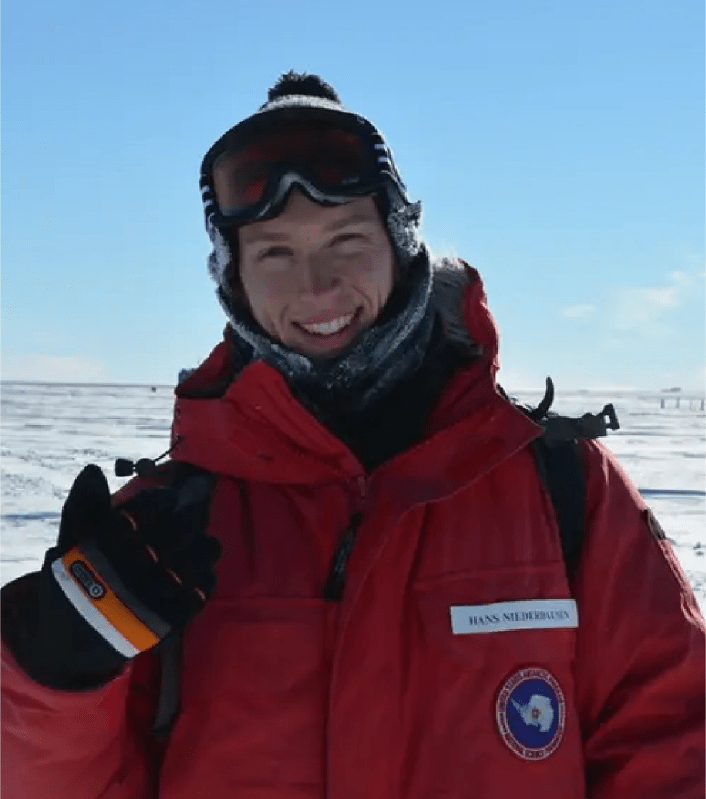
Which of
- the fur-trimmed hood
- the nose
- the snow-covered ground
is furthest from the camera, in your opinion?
the snow-covered ground

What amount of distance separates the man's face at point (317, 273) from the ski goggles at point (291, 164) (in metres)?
0.03

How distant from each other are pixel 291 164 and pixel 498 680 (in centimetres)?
100

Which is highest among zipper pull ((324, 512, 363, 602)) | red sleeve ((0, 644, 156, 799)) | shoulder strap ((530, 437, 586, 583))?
shoulder strap ((530, 437, 586, 583))

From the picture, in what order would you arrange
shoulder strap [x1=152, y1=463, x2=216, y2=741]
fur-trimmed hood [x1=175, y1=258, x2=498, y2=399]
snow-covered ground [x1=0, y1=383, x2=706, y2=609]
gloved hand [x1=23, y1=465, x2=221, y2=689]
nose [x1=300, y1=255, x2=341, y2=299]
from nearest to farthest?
gloved hand [x1=23, y1=465, x2=221, y2=689], shoulder strap [x1=152, y1=463, x2=216, y2=741], nose [x1=300, y1=255, x2=341, y2=299], fur-trimmed hood [x1=175, y1=258, x2=498, y2=399], snow-covered ground [x1=0, y1=383, x2=706, y2=609]

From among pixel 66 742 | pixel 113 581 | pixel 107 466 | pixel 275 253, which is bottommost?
pixel 66 742

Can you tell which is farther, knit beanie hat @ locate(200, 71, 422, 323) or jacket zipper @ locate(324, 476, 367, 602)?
knit beanie hat @ locate(200, 71, 422, 323)

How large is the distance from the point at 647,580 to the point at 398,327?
0.63 meters

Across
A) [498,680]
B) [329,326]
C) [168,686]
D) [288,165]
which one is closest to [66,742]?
[168,686]

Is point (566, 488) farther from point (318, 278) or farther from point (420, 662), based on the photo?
point (318, 278)

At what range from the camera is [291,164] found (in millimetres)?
1628

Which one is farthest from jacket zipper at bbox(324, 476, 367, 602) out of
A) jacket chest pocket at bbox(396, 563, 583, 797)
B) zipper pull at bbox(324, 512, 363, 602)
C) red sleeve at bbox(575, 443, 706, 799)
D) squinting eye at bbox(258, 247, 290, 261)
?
squinting eye at bbox(258, 247, 290, 261)

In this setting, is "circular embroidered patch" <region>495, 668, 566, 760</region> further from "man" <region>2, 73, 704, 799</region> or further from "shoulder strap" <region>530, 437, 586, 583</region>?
"shoulder strap" <region>530, 437, 586, 583</region>

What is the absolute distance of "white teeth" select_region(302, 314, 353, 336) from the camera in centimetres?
156

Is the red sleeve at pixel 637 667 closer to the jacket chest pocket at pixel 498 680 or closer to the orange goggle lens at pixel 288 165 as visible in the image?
the jacket chest pocket at pixel 498 680
